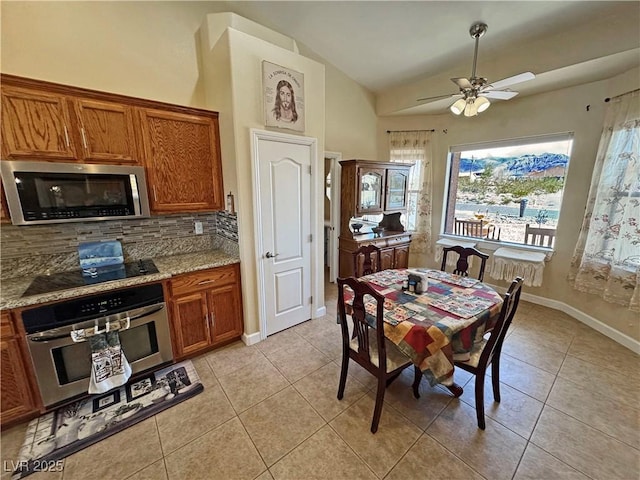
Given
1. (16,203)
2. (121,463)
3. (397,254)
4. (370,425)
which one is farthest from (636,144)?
(16,203)

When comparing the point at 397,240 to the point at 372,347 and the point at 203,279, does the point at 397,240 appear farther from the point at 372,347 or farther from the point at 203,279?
the point at 203,279

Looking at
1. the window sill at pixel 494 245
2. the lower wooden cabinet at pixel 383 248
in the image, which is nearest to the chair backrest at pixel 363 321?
the lower wooden cabinet at pixel 383 248

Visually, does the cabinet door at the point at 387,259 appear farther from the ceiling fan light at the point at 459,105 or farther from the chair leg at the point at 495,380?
the chair leg at the point at 495,380

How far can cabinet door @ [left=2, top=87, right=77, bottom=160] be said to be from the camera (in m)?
1.77

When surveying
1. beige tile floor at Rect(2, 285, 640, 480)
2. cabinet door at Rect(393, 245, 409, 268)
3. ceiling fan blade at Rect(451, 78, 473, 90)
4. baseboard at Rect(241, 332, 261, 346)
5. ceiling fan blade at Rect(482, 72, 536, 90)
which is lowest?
beige tile floor at Rect(2, 285, 640, 480)

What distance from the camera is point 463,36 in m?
2.82

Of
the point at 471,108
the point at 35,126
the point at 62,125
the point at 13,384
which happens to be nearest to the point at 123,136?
the point at 62,125

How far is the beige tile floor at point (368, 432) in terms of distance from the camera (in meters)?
1.53

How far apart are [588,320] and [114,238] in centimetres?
519

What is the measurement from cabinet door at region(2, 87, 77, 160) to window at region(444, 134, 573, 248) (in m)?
4.72

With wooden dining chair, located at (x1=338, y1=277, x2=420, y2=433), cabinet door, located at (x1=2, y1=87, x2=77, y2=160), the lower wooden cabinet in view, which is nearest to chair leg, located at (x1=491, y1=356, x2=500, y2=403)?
wooden dining chair, located at (x1=338, y1=277, x2=420, y2=433)

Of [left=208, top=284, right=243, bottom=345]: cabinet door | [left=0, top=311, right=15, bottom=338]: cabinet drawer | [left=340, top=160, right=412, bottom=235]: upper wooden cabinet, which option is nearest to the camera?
[left=0, top=311, right=15, bottom=338]: cabinet drawer

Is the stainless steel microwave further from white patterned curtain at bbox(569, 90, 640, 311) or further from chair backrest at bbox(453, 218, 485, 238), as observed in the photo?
white patterned curtain at bbox(569, 90, 640, 311)

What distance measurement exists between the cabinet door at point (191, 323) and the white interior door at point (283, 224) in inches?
22.4
